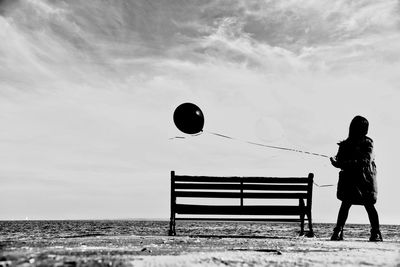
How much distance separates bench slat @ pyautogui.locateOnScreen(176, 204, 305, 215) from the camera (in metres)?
9.17

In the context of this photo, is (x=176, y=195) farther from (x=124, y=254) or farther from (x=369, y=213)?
(x=124, y=254)

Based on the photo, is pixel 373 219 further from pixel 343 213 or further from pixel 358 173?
pixel 358 173

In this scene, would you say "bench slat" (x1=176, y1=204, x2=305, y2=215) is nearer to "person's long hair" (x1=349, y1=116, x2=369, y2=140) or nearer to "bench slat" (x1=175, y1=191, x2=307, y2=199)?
"bench slat" (x1=175, y1=191, x2=307, y2=199)

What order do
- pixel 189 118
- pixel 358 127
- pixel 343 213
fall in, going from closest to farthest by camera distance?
1. pixel 358 127
2. pixel 343 213
3. pixel 189 118

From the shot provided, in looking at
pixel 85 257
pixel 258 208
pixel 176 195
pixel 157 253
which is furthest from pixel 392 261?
pixel 176 195

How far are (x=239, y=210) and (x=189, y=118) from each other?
85.0 inches

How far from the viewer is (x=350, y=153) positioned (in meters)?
8.27

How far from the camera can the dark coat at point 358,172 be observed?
26.8 ft

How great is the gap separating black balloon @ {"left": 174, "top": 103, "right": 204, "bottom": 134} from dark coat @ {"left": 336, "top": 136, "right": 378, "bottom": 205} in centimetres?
303

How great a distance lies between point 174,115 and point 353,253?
5.49 m

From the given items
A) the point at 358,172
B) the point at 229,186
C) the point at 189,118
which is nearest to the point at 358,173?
the point at 358,172

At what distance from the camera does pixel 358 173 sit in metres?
8.24

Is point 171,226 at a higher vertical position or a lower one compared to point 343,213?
lower

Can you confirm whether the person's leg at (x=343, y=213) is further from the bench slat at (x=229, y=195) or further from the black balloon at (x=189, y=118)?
the black balloon at (x=189, y=118)
